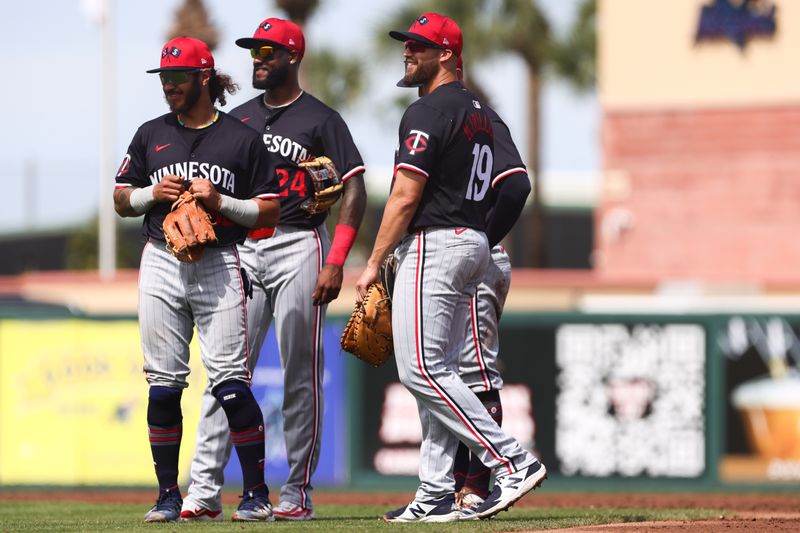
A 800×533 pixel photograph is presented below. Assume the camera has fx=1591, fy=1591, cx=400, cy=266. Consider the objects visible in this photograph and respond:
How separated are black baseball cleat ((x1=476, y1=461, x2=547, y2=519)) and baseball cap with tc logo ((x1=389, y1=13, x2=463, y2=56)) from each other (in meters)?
1.95

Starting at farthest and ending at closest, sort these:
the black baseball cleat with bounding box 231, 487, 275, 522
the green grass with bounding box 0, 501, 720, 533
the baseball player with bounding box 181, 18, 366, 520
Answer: the baseball player with bounding box 181, 18, 366, 520, the black baseball cleat with bounding box 231, 487, 275, 522, the green grass with bounding box 0, 501, 720, 533

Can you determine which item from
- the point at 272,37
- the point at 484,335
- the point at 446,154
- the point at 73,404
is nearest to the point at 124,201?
the point at 272,37

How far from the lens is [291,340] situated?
25.9 ft

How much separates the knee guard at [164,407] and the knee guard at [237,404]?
191mm

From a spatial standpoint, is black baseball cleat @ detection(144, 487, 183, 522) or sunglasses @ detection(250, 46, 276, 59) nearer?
black baseball cleat @ detection(144, 487, 183, 522)

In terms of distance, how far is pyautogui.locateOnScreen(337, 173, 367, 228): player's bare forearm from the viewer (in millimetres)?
7820

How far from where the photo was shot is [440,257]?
7105 millimetres

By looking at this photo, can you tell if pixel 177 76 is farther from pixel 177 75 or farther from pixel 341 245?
pixel 341 245

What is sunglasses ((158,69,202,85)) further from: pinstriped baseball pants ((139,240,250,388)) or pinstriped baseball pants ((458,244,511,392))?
pinstriped baseball pants ((458,244,511,392))

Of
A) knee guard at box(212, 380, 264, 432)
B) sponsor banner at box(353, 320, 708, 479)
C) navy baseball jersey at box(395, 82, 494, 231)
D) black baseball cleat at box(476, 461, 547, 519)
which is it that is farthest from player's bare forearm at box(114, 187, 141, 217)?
sponsor banner at box(353, 320, 708, 479)

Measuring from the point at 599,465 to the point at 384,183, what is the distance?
1192 inches

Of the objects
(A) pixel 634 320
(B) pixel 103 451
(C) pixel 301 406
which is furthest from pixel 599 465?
(C) pixel 301 406

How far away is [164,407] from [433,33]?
2127 millimetres

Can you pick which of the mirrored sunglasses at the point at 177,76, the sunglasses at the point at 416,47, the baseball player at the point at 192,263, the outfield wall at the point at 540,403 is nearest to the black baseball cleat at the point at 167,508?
the baseball player at the point at 192,263
